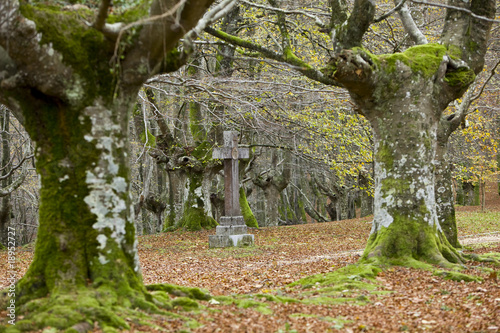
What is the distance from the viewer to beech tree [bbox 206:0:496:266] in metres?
8.05

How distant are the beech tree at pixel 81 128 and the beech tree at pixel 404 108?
3.78m

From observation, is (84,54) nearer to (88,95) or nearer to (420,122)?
(88,95)

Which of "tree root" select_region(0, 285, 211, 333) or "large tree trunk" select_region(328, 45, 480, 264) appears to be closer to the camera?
"tree root" select_region(0, 285, 211, 333)

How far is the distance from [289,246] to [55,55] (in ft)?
34.5

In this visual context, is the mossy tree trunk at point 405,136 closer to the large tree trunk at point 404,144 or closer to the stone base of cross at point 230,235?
the large tree trunk at point 404,144

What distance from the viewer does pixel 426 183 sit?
8.23 metres

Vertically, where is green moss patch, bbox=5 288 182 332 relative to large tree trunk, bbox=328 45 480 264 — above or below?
below

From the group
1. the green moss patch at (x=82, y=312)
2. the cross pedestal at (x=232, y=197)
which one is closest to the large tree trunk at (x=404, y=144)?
the green moss patch at (x=82, y=312)

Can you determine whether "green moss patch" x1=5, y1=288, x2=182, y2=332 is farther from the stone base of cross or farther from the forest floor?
the stone base of cross

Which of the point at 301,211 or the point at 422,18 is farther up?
the point at 422,18

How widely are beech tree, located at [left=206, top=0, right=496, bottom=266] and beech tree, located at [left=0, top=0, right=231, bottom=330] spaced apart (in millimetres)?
3782

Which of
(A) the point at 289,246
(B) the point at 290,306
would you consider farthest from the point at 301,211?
(B) the point at 290,306

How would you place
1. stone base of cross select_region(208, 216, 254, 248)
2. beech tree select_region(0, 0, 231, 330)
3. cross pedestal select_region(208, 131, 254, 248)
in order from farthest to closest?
cross pedestal select_region(208, 131, 254, 248) < stone base of cross select_region(208, 216, 254, 248) < beech tree select_region(0, 0, 231, 330)

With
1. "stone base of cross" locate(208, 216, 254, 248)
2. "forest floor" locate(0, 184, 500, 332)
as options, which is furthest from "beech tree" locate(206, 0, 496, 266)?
"stone base of cross" locate(208, 216, 254, 248)
